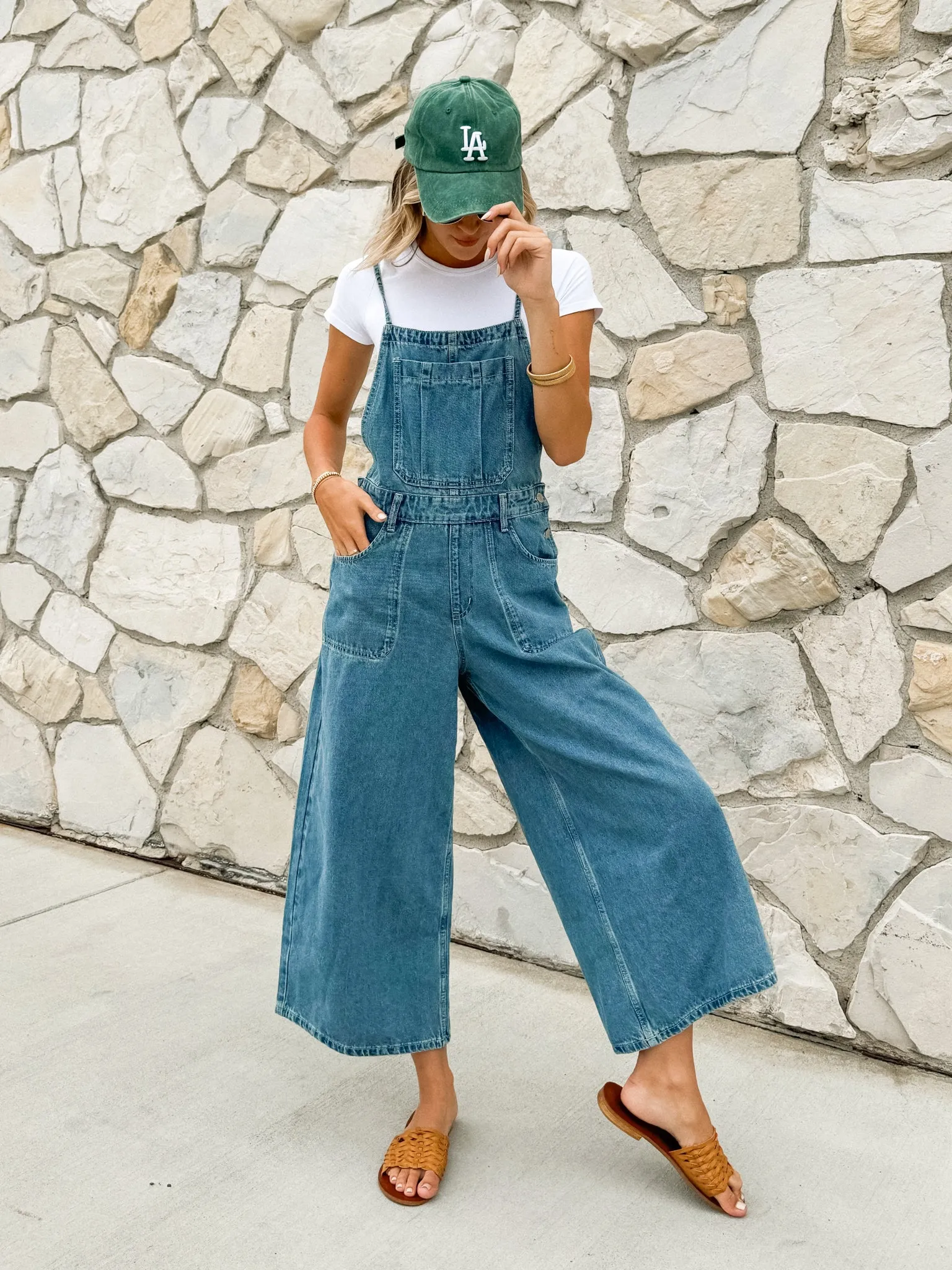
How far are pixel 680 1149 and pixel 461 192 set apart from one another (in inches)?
53.9

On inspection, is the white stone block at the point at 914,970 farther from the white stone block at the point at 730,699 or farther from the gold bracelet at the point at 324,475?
the gold bracelet at the point at 324,475

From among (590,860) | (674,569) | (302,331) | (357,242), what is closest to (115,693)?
(302,331)

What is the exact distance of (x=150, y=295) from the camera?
3246 millimetres

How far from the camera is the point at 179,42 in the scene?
3.15m

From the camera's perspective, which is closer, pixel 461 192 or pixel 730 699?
pixel 461 192

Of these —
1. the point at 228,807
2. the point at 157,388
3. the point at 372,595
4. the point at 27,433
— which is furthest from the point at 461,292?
the point at 27,433

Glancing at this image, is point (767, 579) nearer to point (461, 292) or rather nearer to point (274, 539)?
point (461, 292)

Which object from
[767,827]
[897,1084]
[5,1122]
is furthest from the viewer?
[767,827]

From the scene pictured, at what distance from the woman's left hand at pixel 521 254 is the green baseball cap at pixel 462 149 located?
0.11ft

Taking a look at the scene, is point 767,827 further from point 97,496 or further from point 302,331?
point 97,496

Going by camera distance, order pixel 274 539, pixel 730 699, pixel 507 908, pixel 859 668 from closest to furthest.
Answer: pixel 859 668, pixel 730 699, pixel 507 908, pixel 274 539

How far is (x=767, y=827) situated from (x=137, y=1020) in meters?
1.34

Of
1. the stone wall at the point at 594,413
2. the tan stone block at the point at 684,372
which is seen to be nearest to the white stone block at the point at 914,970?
the stone wall at the point at 594,413

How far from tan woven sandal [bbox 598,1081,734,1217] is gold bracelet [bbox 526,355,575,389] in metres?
1.00
